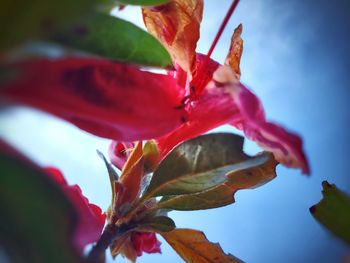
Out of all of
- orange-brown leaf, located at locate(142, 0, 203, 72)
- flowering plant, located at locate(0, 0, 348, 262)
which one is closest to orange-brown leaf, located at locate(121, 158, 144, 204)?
flowering plant, located at locate(0, 0, 348, 262)

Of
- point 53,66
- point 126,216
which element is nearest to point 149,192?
point 126,216

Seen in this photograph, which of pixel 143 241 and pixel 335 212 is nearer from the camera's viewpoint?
pixel 335 212

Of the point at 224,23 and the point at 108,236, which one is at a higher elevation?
the point at 224,23

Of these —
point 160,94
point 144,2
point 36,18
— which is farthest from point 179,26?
point 36,18

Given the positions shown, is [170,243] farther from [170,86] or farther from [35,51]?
[35,51]

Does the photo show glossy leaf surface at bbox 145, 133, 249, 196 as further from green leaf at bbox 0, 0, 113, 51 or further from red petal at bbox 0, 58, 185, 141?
green leaf at bbox 0, 0, 113, 51

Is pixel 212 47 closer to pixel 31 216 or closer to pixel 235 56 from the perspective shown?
pixel 235 56

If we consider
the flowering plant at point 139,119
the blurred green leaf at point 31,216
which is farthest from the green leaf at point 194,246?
the blurred green leaf at point 31,216
